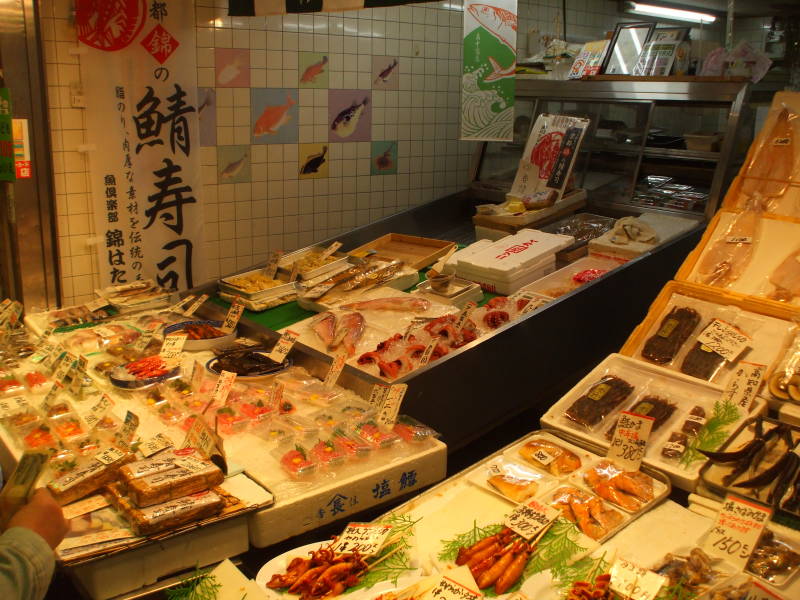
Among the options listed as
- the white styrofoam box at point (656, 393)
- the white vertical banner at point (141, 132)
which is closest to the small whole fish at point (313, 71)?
the white vertical banner at point (141, 132)

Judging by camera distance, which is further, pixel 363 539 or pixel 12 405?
pixel 12 405

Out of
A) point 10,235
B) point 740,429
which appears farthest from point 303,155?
point 740,429

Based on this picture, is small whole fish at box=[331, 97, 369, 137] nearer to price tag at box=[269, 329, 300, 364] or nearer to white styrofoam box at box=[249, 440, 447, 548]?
price tag at box=[269, 329, 300, 364]

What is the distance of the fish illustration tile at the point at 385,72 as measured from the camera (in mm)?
6404

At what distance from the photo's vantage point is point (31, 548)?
1.83 meters

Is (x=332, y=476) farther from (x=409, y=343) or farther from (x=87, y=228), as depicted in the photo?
(x=87, y=228)

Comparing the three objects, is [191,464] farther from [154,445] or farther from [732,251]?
[732,251]

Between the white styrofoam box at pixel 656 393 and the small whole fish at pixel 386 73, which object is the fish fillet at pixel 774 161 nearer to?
the white styrofoam box at pixel 656 393

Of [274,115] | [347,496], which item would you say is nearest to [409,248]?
[274,115]

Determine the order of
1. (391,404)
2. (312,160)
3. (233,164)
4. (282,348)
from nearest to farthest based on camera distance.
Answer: (391,404)
(282,348)
(233,164)
(312,160)

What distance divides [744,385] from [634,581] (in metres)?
1.28

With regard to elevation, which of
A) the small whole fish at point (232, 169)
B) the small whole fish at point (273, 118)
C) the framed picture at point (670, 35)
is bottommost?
the small whole fish at point (232, 169)

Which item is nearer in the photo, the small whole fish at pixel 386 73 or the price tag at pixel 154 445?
the price tag at pixel 154 445

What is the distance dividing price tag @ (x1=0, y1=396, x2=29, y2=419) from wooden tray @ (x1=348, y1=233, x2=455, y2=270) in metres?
2.55
